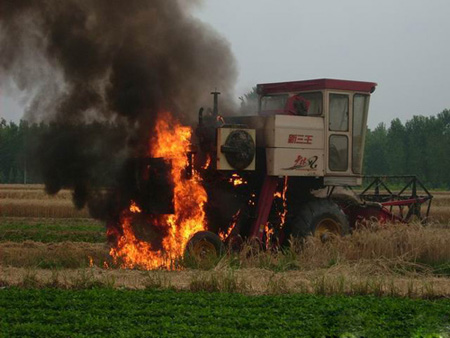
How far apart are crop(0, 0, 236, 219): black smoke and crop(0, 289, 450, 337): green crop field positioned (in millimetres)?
3838

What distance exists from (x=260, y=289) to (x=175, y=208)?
3.10m

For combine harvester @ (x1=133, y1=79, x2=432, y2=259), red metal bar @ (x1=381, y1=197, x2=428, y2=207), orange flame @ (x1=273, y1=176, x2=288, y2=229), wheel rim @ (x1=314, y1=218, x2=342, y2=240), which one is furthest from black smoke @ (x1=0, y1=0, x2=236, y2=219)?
red metal bar @ (x1=381, y1=197, x2=428, y2=207)

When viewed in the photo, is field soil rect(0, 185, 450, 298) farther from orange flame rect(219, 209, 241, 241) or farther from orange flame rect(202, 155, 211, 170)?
orange flame rect(202, 155, 211, 170)

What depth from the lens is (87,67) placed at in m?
13.4

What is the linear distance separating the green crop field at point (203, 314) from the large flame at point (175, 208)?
10.7 feet

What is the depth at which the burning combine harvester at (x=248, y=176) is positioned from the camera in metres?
13.2

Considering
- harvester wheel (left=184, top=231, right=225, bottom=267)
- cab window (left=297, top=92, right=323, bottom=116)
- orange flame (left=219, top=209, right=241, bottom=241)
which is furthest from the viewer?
cab window (left=297, top=92, right=323, bottom=116)

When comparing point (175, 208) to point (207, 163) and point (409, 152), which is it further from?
point (409, 152)

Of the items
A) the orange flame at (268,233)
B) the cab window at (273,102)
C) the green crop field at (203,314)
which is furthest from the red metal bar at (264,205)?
the green crop field at (203,314)

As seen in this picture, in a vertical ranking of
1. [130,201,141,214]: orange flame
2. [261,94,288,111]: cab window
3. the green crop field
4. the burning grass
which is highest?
[261,94,288,111]: cab window

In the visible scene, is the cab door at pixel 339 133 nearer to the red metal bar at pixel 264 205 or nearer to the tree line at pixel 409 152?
the red metal bar at pixel 264 205

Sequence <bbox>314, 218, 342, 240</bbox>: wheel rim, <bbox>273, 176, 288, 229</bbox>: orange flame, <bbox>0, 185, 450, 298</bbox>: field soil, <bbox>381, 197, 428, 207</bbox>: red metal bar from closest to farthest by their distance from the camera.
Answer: <bbox>0, 185, 450, 298</bbox>: field soil < <bbox>273, 176, 288, 229</bbox>: orange flame < <bbox>314, 218, 342, 240</bbox>: wheel rim < <bbox>381, 197, 428, 207</bbox>: red metal bar

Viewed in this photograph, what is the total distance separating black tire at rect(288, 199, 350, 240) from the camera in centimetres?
1426

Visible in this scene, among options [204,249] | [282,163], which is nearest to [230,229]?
[204,249]
